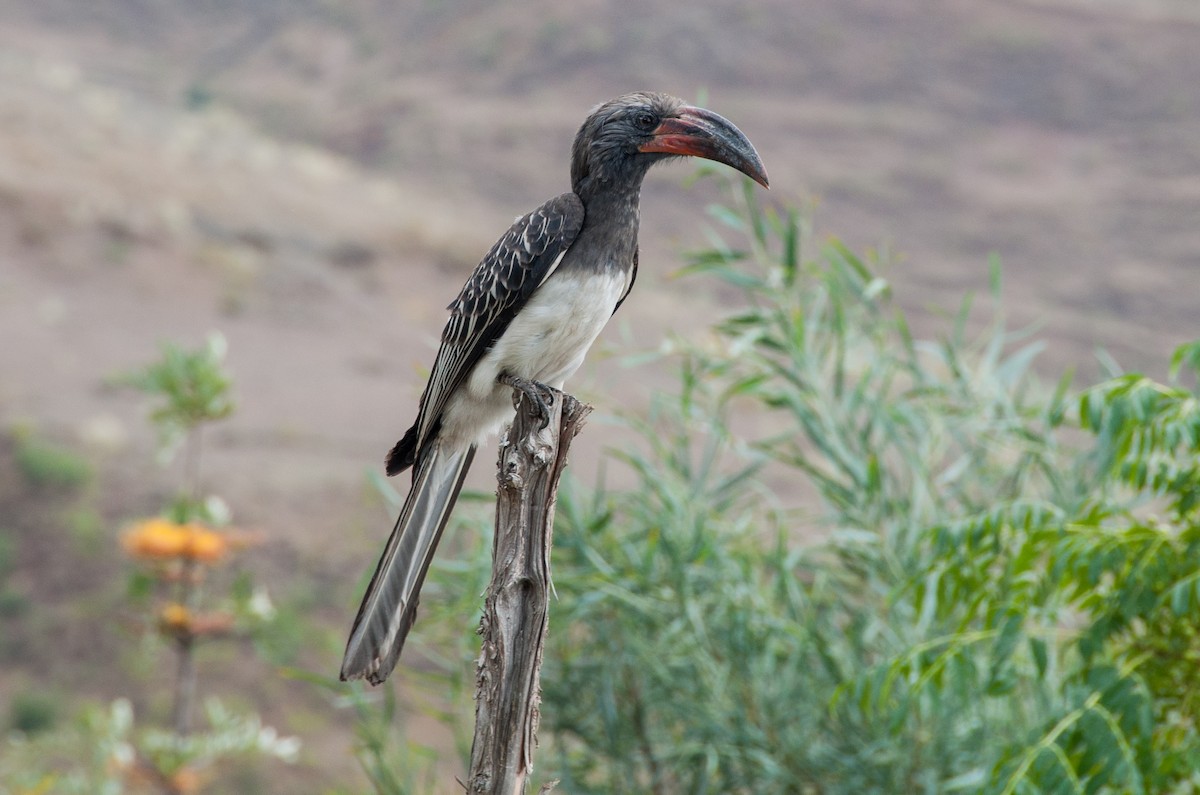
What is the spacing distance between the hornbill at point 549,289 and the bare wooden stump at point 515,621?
339 millimetres

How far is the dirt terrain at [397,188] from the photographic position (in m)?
12.3

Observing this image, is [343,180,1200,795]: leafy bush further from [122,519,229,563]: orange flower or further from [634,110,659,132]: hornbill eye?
[634,110,659,132]: hornbill eye

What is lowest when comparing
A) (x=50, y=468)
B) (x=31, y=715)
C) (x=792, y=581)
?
(x=792, y=581)

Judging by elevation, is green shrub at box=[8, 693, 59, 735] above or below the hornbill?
above

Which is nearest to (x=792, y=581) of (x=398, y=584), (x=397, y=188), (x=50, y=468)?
(x=398, y=584)

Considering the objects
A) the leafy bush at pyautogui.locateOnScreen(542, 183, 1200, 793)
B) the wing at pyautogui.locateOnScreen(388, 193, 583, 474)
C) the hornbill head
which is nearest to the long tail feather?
the wing at pyautogui.locateOnScreen(388, 193, 583, 474)

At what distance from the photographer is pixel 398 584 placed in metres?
2.44

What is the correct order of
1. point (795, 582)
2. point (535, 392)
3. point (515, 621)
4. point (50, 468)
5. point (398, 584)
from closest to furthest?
point (515, 621), point (398, 584), point (535, 392), point (795, 582), point (50, 468)

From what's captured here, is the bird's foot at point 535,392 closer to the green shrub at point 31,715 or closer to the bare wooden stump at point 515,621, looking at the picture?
the bare wooden stump at point 515,621

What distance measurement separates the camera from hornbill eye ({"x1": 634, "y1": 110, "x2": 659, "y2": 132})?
2.60 metres

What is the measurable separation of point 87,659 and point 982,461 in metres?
8.37

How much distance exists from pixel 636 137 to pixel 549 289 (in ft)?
1.33

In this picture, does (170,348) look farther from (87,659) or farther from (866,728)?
(87,659)

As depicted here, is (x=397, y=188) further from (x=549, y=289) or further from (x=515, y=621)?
(x=515, y=621)
